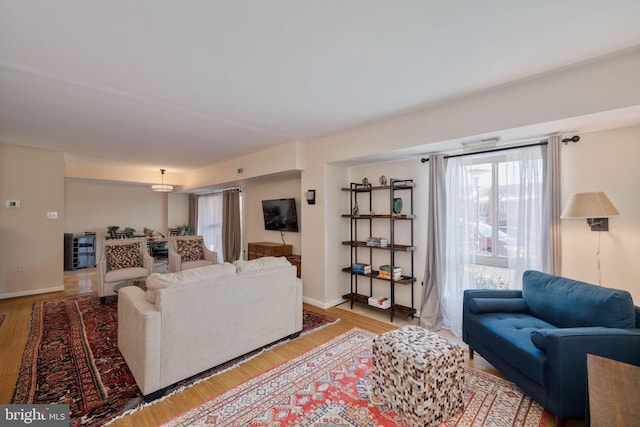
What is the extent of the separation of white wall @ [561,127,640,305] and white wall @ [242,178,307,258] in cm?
379

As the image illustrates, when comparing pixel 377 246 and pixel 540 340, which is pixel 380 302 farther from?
pixel 540 340

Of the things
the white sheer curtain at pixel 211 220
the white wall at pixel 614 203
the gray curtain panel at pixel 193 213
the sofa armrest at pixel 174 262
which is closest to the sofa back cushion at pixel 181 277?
the sofa armrest at pixel 174 262

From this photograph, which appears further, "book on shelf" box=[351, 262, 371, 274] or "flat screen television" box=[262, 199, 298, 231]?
"flat screen television" box=[262, 199, 298, 231]

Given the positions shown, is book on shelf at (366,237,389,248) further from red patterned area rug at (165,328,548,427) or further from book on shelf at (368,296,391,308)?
red patterned area rug at (165,328,548,427)

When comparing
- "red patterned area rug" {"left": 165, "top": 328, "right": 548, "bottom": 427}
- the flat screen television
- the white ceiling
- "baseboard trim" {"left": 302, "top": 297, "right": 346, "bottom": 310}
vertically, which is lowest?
"red patterned area rug" {"left": 165, "top": 328, "right": 548, "bottom": 427}

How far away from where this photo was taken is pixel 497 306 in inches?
101

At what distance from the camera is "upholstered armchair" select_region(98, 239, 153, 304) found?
13.5ft

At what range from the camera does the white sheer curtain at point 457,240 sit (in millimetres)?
3289

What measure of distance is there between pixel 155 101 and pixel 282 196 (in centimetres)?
305

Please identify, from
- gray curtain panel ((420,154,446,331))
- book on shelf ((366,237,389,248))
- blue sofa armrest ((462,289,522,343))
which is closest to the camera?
blue sofa armrest ((462,289,522,343))

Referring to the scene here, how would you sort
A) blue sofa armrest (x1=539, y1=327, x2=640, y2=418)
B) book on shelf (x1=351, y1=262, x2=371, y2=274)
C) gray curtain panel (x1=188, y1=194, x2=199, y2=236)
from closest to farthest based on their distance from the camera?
blue sofa armrest (x1=539, y1=327, x2=640, y2=418)
book on shelf (x1=351, y1=262, x2=371, y2=274)
gray curtain panel (x1=188, y1=194, x2=199, y2=236)

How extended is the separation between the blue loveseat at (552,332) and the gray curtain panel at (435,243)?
0.73m

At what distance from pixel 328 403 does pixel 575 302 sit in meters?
2.07

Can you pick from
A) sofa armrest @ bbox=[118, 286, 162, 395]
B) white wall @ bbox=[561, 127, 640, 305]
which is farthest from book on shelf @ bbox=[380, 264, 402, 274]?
sofa armrest @ bbox=[118, 286, 162, 395]
